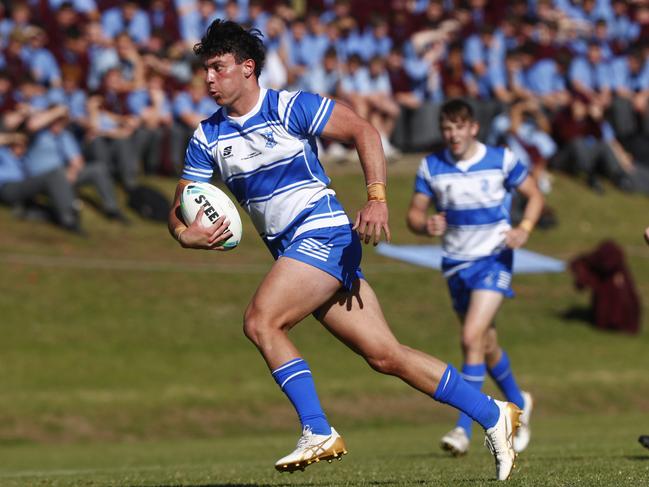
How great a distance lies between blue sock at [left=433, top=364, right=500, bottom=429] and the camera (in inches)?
278

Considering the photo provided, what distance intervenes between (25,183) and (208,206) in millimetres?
11590

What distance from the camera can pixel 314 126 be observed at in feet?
22.6

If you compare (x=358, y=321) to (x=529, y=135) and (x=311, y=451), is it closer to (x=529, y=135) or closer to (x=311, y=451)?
(x=311, y=451)

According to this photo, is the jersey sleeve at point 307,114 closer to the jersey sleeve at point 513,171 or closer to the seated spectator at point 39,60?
the jersey sleeve at point 513,171

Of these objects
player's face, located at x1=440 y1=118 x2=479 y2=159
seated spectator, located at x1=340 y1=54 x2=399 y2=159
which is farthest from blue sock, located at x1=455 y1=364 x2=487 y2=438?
seated spectator, located at x1=340 y1=54 x2=399 y2=159

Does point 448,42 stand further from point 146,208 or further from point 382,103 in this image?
point 146,208

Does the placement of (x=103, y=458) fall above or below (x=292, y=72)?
below

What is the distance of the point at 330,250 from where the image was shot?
691 cm

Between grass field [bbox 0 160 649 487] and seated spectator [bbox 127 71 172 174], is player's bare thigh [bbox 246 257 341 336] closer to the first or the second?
grass field [bbox 0 160 649 487]

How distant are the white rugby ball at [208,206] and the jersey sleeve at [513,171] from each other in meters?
3.90

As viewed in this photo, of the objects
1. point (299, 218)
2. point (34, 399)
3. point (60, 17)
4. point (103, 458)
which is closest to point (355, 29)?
point (60, 17)

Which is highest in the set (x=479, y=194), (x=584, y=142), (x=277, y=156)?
(x=277, y=156)

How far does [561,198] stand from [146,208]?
26.6 feet

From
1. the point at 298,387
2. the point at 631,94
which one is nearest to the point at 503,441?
the point at 298,387
